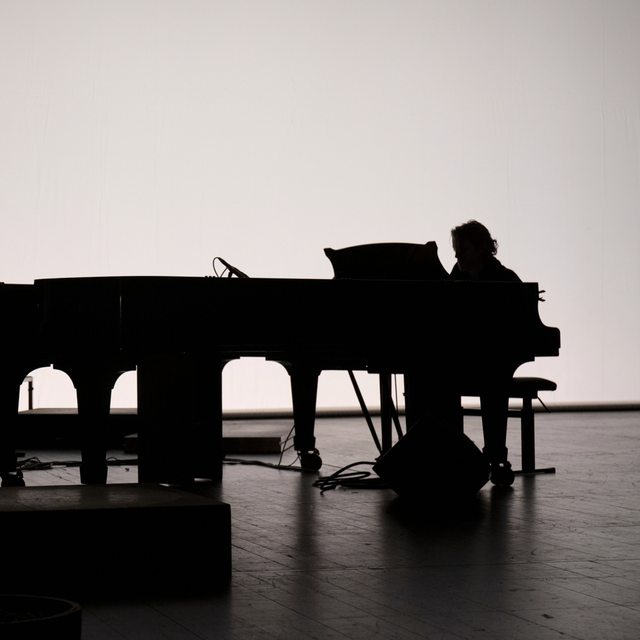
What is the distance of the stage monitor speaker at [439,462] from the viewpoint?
3.51 metres

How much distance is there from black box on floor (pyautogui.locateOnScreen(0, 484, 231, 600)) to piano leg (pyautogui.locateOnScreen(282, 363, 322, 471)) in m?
2.40

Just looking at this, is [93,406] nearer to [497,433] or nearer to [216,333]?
[216,333]

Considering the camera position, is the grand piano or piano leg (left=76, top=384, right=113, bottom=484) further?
piano leg (left=76, top=384, right=113, bottom=484)

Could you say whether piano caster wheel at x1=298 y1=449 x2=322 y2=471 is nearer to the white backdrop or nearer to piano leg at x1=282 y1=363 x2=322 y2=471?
piano leg at x1=282 y1=363 x2=322 y2=471

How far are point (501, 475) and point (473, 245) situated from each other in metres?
1.05

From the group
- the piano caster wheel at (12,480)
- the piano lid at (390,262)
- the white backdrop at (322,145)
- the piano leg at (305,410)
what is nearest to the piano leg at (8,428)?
the piano caster wheel at (12,480)

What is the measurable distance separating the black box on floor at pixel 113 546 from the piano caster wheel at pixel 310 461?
239cm

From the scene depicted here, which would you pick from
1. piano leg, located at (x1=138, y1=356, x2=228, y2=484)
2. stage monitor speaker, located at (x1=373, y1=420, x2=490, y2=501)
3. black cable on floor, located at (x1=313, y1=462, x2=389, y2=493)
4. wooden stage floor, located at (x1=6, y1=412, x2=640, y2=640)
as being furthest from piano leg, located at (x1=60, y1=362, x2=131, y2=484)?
stage monitor speaker, located at (x1=373, y1=420, x2=490, y2=501)

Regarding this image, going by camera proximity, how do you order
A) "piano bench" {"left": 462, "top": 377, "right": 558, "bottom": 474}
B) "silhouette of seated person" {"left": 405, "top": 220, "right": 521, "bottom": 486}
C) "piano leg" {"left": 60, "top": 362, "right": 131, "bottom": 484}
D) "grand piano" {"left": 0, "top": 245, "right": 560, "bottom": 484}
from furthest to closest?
"piano bench" {"left": 462, "top": 377, "right": 558, "bottom": 474}, "silhouette of seated person" {"left": 405, "top": 220, "right": 521, "bottom": 486}, "piano leg" {"left": 60, "top": 362, "right": 131, "bottom": 484}, "grand piano" {"left": 0, "top": 245, "right": 560, "bottom": 484}

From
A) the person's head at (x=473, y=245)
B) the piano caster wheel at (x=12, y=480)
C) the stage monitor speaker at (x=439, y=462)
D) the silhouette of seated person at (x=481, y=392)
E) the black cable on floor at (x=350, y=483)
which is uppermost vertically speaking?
the person's head at (x=473, y=245)

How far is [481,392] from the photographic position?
411 cm

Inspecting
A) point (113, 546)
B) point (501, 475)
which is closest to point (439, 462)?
point (501, 475)

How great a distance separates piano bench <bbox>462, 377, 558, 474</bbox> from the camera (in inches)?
167

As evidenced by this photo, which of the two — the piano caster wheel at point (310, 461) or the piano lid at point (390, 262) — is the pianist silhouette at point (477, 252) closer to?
the piano lid at point (390, 262)
